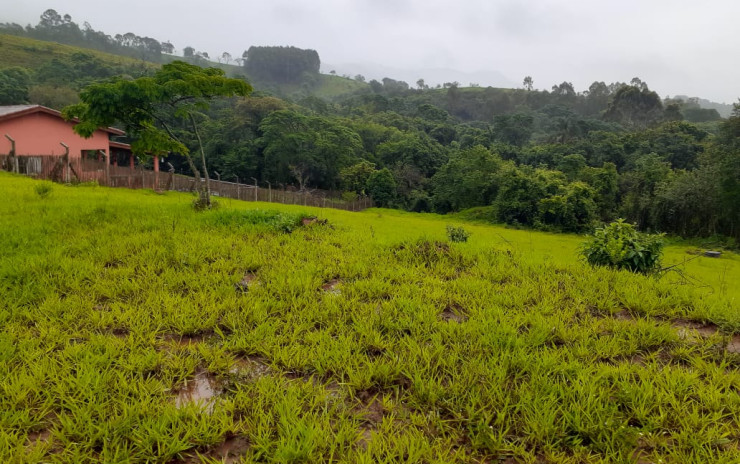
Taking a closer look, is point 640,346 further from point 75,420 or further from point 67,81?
point 67,81

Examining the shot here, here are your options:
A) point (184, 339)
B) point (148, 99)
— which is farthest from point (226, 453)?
point (148, 99)

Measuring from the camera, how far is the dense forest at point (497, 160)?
26859 millimetres

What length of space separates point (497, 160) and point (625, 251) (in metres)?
34.0

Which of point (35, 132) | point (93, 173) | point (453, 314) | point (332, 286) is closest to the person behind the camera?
point (453, 314)

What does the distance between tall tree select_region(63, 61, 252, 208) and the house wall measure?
461 inches

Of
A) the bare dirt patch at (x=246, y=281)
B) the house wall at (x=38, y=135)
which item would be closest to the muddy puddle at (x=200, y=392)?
the bare dirt patch at (x=246, y=281)

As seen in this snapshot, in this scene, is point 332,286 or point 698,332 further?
point 332,286

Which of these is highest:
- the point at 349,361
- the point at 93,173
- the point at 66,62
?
the point at 66,62

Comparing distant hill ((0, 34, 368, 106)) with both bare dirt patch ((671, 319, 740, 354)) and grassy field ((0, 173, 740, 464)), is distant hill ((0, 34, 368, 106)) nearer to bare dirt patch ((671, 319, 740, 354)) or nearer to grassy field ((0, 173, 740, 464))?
grassy field ((0, 173, 740, 464))

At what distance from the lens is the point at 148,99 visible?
921 cm

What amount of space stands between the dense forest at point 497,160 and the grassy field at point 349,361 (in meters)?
13.5

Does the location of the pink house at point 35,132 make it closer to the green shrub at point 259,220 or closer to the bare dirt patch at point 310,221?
the green shrub at point 259,220

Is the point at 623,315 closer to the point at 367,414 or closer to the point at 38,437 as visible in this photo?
the point at 367,414

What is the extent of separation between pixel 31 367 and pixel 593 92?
362ft
